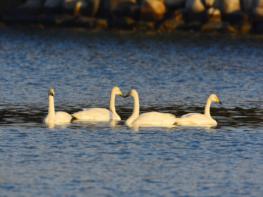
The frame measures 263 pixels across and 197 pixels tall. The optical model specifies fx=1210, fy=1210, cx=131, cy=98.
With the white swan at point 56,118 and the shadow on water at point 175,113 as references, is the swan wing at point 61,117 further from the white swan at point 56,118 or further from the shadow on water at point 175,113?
the shadow on water at point 175,113

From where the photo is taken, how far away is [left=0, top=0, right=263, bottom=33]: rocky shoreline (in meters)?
67.1

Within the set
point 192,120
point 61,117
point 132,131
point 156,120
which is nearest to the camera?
point 132,131

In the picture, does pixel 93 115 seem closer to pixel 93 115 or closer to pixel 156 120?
pixel 93 115

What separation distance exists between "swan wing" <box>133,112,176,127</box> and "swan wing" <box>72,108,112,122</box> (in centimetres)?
108

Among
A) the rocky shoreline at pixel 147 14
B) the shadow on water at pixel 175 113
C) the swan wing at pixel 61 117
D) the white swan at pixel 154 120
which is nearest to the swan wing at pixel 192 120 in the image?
the white swan at pixel 154 120

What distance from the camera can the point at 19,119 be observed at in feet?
101

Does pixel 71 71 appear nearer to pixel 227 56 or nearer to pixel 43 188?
pixel 227 56

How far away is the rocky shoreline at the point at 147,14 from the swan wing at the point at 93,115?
119 ft

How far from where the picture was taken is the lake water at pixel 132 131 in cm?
2238

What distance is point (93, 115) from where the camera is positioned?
30422mm

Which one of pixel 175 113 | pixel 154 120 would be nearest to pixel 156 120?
pixel 154 120

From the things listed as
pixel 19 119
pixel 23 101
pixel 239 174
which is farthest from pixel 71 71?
pixel 239 174

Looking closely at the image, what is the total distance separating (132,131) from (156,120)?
0.87 metres

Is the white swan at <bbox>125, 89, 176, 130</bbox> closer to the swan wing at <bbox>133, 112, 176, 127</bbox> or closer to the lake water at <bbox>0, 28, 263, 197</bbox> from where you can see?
the swan wing at <bbox>133, 112, 176, 127</bbox>
